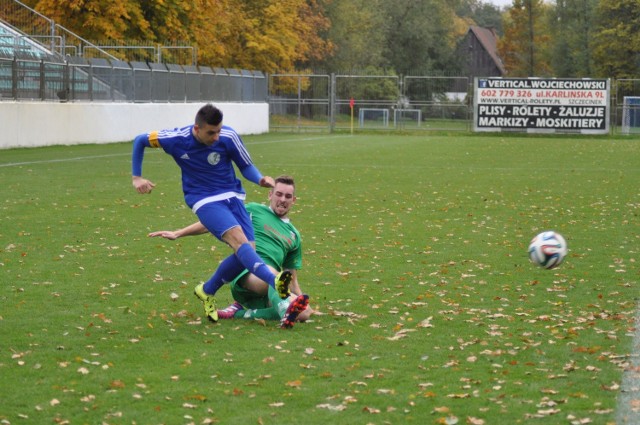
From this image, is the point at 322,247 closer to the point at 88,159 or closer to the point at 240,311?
the point at 240,311

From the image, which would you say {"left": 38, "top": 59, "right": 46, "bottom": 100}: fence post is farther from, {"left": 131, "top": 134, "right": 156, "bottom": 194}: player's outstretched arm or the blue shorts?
the blue shorts

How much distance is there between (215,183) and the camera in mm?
8766

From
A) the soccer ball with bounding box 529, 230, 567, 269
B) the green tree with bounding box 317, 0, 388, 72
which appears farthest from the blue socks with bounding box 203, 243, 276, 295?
the green tree with bounding box 317, 0, 388, 72

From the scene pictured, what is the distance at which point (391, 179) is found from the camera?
23.7 meters

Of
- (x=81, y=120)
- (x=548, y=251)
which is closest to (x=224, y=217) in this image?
(x=548, y=251)

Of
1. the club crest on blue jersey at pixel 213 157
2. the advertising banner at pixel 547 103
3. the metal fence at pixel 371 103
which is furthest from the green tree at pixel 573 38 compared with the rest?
the club crest on blue jersey at pixel 213 157

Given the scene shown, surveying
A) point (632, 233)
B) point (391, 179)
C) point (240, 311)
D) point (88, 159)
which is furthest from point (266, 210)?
point (88, 159)

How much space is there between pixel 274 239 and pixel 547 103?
40888 millimetres

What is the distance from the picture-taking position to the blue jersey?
8633 mm

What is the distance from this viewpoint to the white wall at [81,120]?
31141 millimetres

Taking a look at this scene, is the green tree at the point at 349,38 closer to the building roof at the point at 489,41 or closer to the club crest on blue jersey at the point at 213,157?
the building roof at the point at 489,41

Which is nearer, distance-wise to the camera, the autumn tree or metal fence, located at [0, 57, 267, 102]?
metal fence, located at [0, 57, 267, 102]

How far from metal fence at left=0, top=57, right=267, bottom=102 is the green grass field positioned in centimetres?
1343

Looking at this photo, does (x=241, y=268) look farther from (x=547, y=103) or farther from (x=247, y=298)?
(x=547, y=103)
